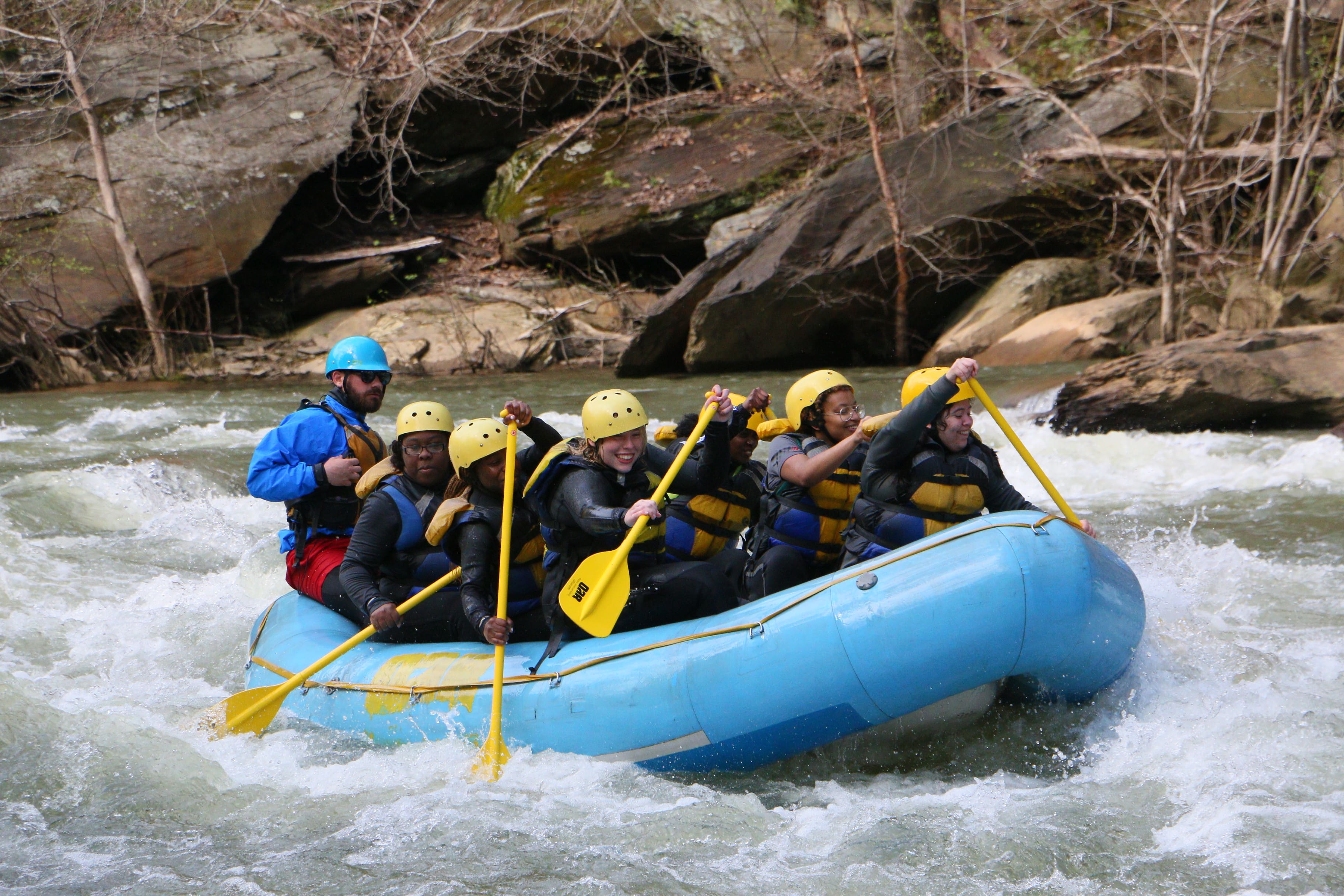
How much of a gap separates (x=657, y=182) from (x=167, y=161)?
5506mm

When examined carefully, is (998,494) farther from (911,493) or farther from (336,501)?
(336,501)

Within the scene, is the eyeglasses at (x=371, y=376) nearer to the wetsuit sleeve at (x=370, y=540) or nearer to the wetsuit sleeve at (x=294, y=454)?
the wetsuit sleeve at (x=294, y=454)

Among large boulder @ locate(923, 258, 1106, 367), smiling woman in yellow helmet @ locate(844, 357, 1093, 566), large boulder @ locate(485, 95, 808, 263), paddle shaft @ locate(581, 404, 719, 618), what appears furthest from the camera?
large boulder @ locate(485, 95, 808, 263)

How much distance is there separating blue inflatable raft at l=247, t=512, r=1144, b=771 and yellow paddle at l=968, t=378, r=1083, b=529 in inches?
8.9

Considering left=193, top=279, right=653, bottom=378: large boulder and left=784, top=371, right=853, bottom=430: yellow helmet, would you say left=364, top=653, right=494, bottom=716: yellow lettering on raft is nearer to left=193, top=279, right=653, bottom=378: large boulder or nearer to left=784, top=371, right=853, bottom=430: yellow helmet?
left=784, top=371, right=853, bottom=430: yellow helmet

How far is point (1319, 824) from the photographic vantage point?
125 inches

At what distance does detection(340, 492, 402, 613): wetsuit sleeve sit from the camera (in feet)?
13.4

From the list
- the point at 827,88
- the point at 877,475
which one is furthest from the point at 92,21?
the point at 877,475

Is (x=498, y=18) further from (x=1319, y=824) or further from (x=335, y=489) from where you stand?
(x=1319, y=824)

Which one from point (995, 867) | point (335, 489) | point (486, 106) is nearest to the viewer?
point (995, 867)

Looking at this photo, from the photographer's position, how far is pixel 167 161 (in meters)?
13.2

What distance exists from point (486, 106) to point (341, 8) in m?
2.23

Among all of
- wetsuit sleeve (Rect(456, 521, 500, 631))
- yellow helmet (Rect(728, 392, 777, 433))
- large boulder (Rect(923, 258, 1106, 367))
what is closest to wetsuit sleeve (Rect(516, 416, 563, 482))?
wetsuit sleeve (Rect(456, 521, 500, 631))

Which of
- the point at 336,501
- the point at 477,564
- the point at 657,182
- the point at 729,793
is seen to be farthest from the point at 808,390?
the point at 657,182
